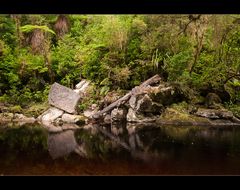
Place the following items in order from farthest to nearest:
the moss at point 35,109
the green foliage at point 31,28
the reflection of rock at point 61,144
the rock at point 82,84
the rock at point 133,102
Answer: the green foliage at point 31,28, the rock at point 82,84, the moss at point 35,109, the rock at point 133,102, the reflection of rock at point 61,144

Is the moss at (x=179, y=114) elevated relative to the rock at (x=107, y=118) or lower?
elevated

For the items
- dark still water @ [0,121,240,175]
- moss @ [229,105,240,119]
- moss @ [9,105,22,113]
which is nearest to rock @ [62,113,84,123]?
dark still water @ [0,121,240,175]

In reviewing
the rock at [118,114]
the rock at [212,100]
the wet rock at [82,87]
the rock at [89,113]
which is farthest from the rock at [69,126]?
the rock at [212,100]

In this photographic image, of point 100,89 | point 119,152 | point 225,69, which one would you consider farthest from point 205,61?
point 119,152

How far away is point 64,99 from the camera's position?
12.9 metres

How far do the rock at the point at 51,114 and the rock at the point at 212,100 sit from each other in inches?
215

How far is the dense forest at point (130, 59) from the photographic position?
522 inches

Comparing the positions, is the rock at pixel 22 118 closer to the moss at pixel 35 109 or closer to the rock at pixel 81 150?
the moss at pixel 35 109

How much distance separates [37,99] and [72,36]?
184 inches

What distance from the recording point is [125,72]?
13523mm

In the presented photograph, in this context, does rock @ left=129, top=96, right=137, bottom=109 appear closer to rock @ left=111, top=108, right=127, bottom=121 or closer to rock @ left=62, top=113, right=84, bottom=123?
rock @ left=111, top=108, right=127, bottom=121

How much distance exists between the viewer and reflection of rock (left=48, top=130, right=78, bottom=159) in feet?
23.2
